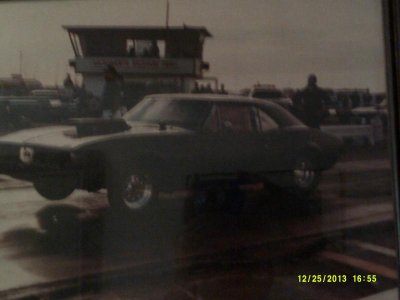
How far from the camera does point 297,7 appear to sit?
187 centimetres

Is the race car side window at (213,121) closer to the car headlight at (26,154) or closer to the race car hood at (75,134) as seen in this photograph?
the race car hood at (75,134)

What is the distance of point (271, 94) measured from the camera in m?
1.88

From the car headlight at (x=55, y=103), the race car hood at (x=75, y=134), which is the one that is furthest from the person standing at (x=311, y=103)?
the car headlight at (x=55, y=103)

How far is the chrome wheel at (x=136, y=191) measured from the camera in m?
1.89

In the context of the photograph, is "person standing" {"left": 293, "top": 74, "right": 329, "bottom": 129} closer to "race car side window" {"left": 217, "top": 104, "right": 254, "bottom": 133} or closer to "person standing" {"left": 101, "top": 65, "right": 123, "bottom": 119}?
"race car side window" {"left": 217, "top": 104, "right": 254, "bottom": 133}

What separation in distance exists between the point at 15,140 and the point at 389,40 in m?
1.52

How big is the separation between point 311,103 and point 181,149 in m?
0.54

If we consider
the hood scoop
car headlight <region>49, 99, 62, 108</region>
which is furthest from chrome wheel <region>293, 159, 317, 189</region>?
car headlight <region>49, 99, 62, 108</region>

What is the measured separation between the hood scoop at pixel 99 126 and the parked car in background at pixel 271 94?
1.69ft

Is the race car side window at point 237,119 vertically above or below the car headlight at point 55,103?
below

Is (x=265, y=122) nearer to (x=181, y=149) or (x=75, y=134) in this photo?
(x=181, y=149)

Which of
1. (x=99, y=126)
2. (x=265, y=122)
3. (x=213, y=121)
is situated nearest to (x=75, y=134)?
(x=99, y=126)

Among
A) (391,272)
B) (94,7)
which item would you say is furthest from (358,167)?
(94,7)

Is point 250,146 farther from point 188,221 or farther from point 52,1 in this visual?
point 52,1
